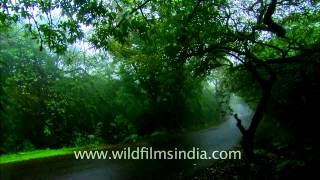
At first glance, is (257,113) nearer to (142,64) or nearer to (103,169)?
(103,169)

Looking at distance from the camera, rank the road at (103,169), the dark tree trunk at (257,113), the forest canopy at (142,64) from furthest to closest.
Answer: the road at (103,169) → the dark tree trunk at (257,113) → the forest canopy at (142,64)

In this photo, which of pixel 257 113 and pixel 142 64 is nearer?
pixel 257 113

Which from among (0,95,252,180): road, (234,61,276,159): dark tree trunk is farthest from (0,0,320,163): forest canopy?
(0,95,252,180): road

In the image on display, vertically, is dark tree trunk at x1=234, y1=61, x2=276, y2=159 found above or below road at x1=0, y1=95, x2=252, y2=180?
above

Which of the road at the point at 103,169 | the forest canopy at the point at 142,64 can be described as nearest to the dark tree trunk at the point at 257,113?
the forest canopy at the point at 142,64

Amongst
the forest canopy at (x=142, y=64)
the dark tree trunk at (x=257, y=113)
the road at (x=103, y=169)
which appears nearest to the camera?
the forest canopy at (x=142, y=64)

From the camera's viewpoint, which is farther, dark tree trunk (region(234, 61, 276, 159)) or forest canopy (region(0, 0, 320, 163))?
dark tree trunk (region(234, 61, 276, 159))

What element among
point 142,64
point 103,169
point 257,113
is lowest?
point 103,169

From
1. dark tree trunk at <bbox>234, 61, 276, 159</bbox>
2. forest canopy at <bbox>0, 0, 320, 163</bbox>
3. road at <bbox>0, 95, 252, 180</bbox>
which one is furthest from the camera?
road at <bbox>0, 95, 252, 180</bbox>

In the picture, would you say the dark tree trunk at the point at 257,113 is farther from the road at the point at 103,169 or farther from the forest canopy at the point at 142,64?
the road at the point at 103,169

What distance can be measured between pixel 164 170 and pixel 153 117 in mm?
24324

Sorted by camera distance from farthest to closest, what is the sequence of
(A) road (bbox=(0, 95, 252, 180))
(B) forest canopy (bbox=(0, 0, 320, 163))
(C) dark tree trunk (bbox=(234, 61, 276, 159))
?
(A) road (bbox=(0, 95, 252, 180)), (C) dark tree trunk (bbox=(234, 61, 276, 159)), (B) forest canopy (bbox=(0, 0, 320, 163))

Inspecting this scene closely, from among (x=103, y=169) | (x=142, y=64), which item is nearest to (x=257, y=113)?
(x=103, y=169)

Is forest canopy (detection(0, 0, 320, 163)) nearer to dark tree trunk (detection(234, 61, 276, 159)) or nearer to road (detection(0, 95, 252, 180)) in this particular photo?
dark tree trunk (detection(234, 61, 276, 159))
